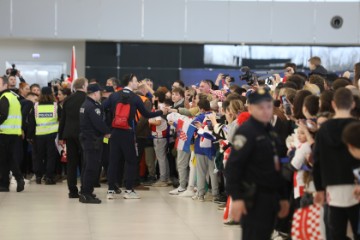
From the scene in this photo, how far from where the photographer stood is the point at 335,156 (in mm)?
7246

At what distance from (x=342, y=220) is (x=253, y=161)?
1191 mm

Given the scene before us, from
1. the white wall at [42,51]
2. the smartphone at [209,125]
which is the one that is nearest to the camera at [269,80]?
the smartphone at [209,125]

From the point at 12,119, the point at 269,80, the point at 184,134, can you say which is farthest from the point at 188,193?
the point at 12,119

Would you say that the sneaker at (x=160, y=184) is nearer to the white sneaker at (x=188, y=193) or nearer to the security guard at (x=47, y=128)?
the white sneaker at (x=188, y=193)

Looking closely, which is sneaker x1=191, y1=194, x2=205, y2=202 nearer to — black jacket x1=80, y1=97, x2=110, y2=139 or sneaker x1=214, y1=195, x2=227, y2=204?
sneaker x1=214, y1=195, x2=227, y2=204

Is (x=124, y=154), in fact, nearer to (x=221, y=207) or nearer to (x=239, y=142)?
(x=221, y=207)

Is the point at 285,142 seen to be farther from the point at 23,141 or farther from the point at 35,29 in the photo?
the point at 35,29

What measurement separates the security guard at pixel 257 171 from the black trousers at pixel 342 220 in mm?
802

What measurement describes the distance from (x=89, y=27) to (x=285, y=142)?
1634cm

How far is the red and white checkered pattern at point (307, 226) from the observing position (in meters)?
7.61

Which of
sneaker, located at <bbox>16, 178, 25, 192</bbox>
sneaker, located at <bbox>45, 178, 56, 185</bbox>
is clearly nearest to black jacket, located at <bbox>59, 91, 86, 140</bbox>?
sneaker, located at <bbox>16, 178, 25, 192</bbox>

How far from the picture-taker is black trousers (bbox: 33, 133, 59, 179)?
619 inches

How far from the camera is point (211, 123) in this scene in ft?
41.3

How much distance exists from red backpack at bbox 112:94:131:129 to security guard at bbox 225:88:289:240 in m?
6.74
